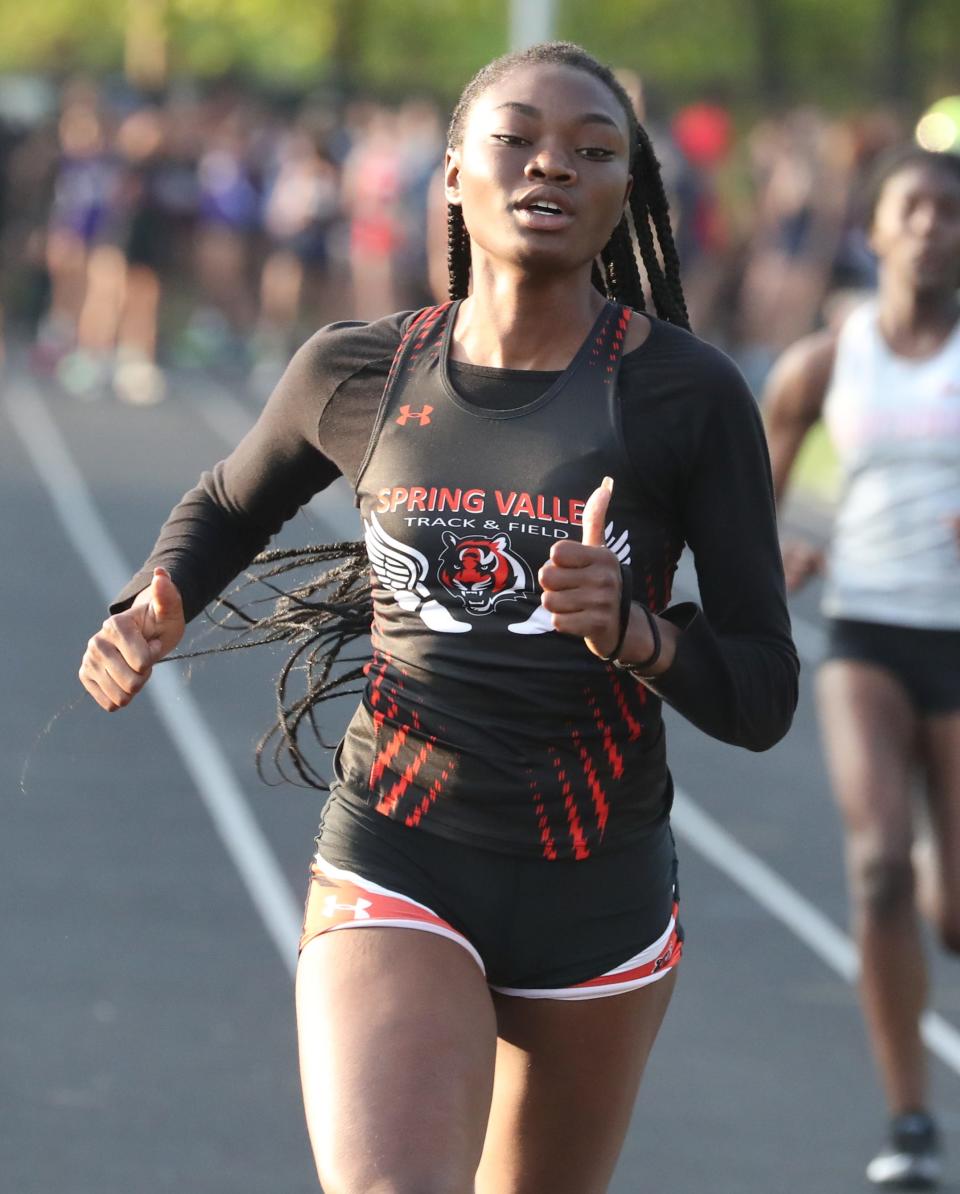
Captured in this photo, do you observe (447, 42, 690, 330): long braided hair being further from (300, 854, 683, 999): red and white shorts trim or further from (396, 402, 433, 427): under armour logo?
(300, 854, 683, 999): red and white shorts trim

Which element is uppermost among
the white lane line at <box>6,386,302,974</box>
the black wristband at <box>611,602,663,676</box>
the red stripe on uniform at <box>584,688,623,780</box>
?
the black wristband at <box>611,602,663,676</box>

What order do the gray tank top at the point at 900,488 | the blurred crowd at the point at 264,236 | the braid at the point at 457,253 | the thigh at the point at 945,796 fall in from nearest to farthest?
the braid at the point at 457,253, the thigh at the point at 945,796, the gray tank top at the point at 900,488, the blurred crowd at the point at 264,236

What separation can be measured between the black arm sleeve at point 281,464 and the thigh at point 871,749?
205 cm

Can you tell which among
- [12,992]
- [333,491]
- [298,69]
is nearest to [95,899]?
[12,992]

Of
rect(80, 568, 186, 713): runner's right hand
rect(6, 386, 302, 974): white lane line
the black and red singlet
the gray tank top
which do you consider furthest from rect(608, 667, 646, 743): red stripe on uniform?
the gray tank top

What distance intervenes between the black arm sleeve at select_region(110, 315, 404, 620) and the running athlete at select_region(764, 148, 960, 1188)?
2.12 meters

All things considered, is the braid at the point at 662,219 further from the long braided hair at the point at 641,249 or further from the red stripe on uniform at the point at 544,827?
the red stripe on uniform at the point at 544,827

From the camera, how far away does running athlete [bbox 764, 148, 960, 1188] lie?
205 inches

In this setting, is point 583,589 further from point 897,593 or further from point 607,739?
point 897,593

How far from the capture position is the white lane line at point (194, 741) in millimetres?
7320

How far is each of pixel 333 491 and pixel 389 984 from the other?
37.2 ft

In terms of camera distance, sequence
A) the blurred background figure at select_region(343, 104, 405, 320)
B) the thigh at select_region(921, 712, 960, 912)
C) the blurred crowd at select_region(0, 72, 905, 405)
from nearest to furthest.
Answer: the thigh at select_region(921, 712, 960, 912)
the blurred crowd at select_region(0, 72, 905, 405)
the blurred background figure at select_region(343, 104, 405, 320)

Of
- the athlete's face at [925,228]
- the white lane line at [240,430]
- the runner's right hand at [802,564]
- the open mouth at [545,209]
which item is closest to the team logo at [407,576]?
the open mouth at [545,209]

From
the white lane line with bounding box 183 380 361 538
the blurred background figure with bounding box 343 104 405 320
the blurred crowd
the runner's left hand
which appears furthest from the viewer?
the blurred background figure with bounding box 343 104 405 320
